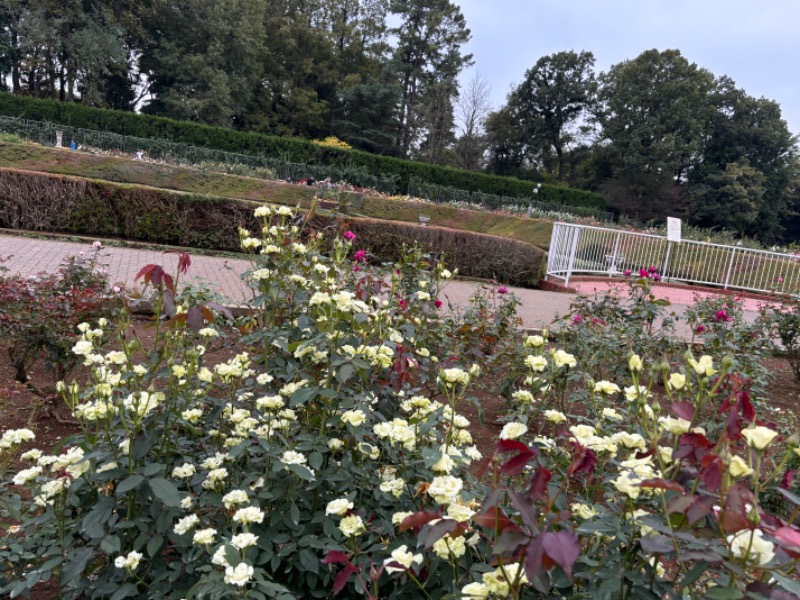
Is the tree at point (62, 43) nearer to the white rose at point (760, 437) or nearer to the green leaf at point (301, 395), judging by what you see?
the green leaf at point (301, 395)

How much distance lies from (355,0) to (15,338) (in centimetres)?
3892

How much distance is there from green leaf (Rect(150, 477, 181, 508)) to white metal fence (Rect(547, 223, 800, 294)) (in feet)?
31.0

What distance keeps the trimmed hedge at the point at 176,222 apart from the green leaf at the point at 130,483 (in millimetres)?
6699

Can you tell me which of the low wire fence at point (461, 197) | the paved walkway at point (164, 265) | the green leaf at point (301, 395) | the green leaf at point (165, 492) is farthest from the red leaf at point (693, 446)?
the low wire fence at point (461, 197)

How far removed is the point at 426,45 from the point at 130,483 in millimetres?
37943

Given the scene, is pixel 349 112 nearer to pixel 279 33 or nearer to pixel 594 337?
pixel 279 33

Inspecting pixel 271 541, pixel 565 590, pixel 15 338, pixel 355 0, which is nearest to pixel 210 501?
pixel 271 541

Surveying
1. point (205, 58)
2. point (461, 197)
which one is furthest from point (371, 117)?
point (461, 197)

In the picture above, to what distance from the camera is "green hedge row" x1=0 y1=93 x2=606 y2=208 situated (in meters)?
21.2

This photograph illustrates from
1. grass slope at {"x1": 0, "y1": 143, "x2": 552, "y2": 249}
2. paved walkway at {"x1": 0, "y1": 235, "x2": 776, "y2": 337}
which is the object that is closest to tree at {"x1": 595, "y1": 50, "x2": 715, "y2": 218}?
grass slope at {"x1": 0, "y1": 143, "x2": 552, "y2": 249}

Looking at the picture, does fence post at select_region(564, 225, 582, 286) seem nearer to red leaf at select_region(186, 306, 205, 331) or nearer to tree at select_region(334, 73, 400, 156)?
red leaf at select_region(186, 306, 205, 331)

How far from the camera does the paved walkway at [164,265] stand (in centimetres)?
577

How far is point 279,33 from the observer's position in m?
31.5

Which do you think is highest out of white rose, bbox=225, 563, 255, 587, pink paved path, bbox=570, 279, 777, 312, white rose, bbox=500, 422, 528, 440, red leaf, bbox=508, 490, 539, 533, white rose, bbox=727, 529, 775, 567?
white rose, bbox=500, 422, 528, 440
